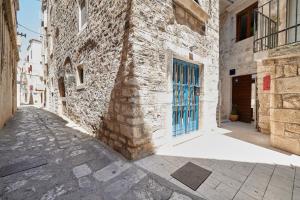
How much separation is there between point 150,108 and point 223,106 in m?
6.22

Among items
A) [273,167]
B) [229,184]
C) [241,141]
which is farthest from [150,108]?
[241,141]

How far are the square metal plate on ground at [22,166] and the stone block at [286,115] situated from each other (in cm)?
482

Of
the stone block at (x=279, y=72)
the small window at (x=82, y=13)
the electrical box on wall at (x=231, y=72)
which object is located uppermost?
the small window at (x=82, y=13)

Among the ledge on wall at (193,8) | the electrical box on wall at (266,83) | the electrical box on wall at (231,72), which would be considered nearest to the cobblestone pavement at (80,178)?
the ledge on wall at (193,8)

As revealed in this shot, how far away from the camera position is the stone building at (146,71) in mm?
2764

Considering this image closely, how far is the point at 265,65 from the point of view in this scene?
3.74 m

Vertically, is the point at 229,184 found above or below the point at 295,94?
below

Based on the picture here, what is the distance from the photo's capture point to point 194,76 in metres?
4.22

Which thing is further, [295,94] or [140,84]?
[295,94]

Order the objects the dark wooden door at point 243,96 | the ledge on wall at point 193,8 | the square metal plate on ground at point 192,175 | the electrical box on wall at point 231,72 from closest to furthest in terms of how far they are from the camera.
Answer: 1. the square metal plate on ground at point 192,175
2. the ledge on wall at point 193,8
3. the dark wooden door at point 243,96
4. the electrical box on wall at point 231,72

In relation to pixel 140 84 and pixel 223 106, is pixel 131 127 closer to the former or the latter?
pixel 140 84

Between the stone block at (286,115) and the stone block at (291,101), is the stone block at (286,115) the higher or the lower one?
the lower one

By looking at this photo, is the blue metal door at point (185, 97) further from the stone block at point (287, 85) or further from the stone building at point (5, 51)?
the stone building at point (5, 51)

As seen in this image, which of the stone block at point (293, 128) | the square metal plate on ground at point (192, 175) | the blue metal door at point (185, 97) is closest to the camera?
the square metal plate on ground at point (192, 175)
